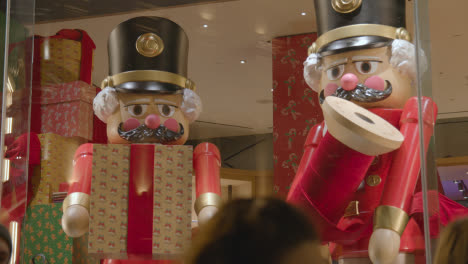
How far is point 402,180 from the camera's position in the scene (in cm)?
161

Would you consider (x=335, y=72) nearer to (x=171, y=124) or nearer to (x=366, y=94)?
(x=366, y=94)

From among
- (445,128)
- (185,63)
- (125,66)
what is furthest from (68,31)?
(445,128)

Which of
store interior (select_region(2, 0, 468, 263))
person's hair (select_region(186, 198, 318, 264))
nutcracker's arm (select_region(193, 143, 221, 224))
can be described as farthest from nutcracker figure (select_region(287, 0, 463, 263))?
person's hair (select_region(186, 198, 318, 264))

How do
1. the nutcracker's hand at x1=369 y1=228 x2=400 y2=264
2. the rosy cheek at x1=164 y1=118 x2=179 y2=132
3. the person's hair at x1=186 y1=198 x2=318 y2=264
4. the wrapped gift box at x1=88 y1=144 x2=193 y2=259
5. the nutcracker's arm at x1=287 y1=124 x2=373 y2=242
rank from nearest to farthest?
1. the person's hair at x1=186 y1=198 x2=318 y2=264
2. the nutcracker's hand at x1=369 y1=228 x2=400 y2=264
3. the nutcracker's arm at x1=287 y1=124 x2=373 y2=242
4. the wrapped gift box at x1=88 y1=144 x2=193 y2=259
5. the rosy cheek at x1=164 y1=118 x2=179 y2=132

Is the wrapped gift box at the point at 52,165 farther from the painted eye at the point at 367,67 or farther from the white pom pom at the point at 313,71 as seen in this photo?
the painted eye at the point at 367,67

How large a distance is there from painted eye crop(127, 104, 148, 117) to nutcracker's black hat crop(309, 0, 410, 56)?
24.0 inches

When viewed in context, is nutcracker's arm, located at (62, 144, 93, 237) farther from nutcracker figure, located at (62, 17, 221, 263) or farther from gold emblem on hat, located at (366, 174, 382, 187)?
gold emblem on hat, located at (366, 174, 382, 187)

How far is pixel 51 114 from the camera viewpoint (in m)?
2.04

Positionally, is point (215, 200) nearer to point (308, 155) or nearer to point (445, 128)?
point (308, 155)

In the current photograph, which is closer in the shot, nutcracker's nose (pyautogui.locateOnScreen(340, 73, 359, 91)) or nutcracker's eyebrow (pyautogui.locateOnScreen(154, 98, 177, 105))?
nutcracker's nose (pyautogui.locateOnScreen(340, 73, 359, 91))

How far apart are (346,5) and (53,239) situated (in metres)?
1.15

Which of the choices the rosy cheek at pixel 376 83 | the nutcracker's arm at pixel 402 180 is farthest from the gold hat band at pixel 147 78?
the nutcracker's arm at pixel 402 180

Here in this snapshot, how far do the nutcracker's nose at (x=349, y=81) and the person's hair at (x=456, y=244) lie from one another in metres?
0.95

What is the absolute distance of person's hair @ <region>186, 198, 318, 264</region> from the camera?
50 centimetres
